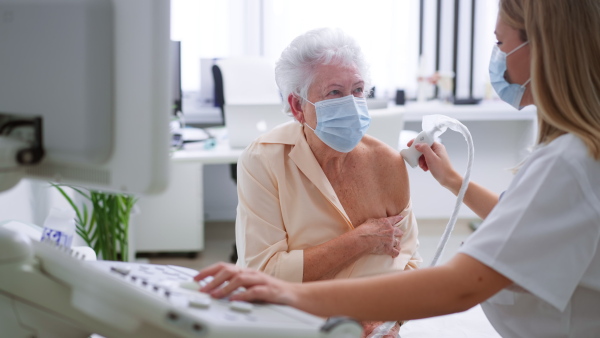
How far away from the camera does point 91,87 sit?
2.68 feet

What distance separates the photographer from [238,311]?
83 cm

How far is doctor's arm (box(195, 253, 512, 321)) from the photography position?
0.94 meters

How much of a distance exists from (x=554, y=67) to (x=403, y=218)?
2.56 feet

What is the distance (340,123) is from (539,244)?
2.88 feet

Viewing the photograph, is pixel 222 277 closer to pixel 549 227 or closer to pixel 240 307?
pixel 240 307

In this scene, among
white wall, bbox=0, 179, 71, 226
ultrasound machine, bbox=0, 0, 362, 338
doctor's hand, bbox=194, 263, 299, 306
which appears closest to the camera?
ultrasound machine, bbox=0, 0, 362, 338

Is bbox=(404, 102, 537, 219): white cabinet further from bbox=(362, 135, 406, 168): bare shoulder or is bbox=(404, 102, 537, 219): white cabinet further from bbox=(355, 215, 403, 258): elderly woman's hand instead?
bbox=(355, 215, 403, 258): elderly woman's hand

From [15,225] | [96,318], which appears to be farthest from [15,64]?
[15,225]

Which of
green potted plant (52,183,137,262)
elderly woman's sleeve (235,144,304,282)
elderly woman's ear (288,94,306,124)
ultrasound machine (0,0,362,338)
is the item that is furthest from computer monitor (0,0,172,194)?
green potted plant (52,183,137,262)

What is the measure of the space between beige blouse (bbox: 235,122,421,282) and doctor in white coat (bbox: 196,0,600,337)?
0.57 m

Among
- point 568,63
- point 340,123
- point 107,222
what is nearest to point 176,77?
point 107,222

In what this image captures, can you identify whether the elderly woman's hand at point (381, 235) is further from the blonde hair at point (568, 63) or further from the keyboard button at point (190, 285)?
the keyboard button at point (190, 285)

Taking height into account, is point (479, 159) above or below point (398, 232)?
below

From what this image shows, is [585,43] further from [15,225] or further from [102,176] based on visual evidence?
[15,225]
